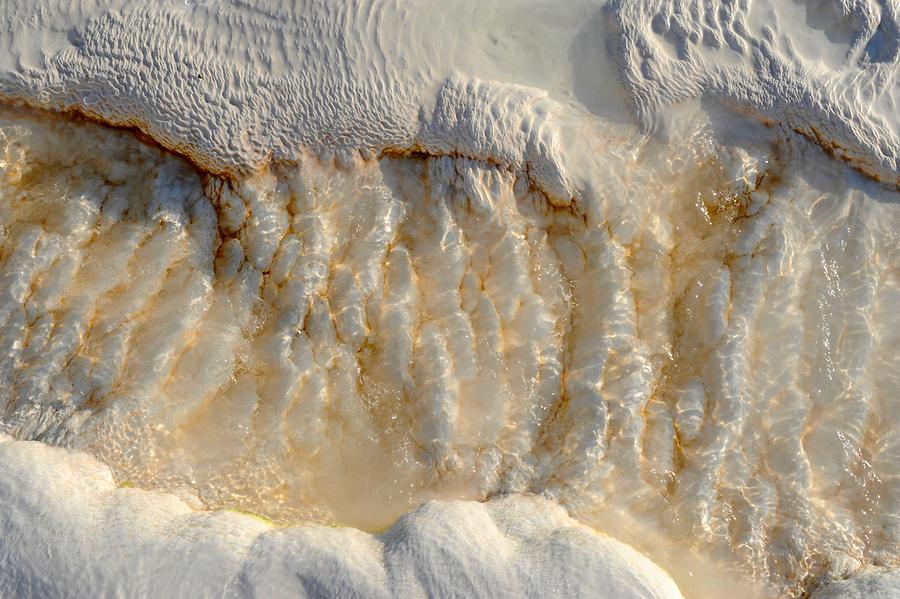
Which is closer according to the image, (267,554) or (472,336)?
(267,554)

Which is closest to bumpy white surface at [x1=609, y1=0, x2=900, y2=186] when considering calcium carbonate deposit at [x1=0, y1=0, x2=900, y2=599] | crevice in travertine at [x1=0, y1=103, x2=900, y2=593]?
calcium carbonate deposit at [x1=0, y1=0, x2=900, y2=599]

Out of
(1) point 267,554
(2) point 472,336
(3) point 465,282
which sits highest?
(3) point 465,282

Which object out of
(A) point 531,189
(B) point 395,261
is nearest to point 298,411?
(B) point 395,261

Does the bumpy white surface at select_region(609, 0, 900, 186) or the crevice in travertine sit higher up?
the bumpy white surface at select_region(609, 0, 900, 186)

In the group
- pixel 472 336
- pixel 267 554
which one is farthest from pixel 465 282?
pixel 267 554

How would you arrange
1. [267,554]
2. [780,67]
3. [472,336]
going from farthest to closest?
[780,67]
[472,336]
[267,554]

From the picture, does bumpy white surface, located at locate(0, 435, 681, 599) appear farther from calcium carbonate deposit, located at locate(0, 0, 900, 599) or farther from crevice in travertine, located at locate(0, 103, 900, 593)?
crevice in travertine, located at locate(0, 103, 900, 593)

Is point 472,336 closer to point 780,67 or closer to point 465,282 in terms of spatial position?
point 465,282
